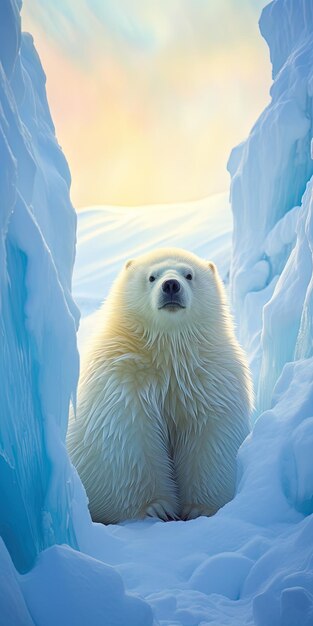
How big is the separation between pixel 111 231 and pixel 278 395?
23173 millimetres

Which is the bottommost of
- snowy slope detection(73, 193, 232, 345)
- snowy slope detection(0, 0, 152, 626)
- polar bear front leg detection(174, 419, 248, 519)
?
polar bear front leg detection(174, 419, 248, 519)

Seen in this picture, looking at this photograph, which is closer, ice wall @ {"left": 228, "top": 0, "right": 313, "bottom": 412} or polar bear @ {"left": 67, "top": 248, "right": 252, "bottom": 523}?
polar bear @ {"left": 67, "top": 248, "right": 252, "bottom": 523}

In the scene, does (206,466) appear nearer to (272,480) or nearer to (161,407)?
(161,407)

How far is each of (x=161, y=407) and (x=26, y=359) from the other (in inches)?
78.1

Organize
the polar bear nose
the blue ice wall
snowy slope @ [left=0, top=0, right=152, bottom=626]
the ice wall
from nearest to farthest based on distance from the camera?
1. snowy slope @ [left=0, top=0, right=152, bottom=626]
2. the blue ice wall
3. the polar bear nose
4. the ice wall

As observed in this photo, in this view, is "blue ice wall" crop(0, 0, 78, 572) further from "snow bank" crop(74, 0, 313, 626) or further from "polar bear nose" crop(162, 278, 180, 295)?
"polar bear nose" crop(162, 278, 180, 295)

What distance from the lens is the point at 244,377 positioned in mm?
4922

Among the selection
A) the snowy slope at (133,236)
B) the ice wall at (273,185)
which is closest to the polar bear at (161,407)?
the ice wall at (273,185)

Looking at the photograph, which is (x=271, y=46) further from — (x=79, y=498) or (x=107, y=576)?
(x=107, y=576)

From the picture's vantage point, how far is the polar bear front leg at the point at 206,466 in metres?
4.47

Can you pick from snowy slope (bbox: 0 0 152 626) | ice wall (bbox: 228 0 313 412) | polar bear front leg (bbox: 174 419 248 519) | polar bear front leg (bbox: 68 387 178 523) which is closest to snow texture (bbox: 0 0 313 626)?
snowy slope (bbox: 0 0 152 626)

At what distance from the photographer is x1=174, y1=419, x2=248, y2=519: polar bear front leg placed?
4469 millimetres

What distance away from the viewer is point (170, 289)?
4.62 m

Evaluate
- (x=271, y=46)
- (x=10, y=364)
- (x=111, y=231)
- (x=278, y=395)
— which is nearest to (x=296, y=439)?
(x=278, y=395)
